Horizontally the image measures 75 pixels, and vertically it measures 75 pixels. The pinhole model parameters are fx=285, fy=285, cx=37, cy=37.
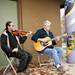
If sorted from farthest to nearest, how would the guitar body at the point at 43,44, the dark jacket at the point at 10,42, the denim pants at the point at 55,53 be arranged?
the guitar body at the point at 43,44 → the denim pants at the point at 55,53 → the dark jacket at the point at 10,42

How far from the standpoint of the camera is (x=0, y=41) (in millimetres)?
5793

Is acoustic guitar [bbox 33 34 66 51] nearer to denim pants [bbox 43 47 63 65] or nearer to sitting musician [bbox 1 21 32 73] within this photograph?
denim pants [bbox 43 47 63 65]

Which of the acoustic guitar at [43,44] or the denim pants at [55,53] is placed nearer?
the denim pants at [55,53]

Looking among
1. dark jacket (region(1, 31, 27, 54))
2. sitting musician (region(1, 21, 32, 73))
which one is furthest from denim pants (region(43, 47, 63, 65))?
dark jacket (region(1, 31, 27, 54))

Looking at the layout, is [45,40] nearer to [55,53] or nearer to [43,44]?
[43,44]

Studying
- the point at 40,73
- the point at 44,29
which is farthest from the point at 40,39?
the point at 40,73

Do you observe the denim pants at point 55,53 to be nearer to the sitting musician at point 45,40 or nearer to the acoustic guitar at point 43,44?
the sitting musician at point 45,40

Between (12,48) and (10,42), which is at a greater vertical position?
(10,42)

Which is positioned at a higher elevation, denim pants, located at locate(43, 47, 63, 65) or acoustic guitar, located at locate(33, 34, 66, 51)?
acoustic guitar, located at locate(33, 34, 66, 51)

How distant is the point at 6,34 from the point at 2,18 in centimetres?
145

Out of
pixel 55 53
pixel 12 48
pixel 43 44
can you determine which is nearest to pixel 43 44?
pixel 43 44

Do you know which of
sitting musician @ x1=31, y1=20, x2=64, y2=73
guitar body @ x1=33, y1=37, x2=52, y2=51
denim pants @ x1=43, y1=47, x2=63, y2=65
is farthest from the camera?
guitar body @ x1=33, y1=37, x2=52, y2=51

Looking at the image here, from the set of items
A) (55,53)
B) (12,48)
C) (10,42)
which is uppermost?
(10,42)

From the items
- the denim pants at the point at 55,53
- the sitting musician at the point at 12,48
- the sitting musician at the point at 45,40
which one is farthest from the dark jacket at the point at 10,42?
the denim pants at the point at 55,53
